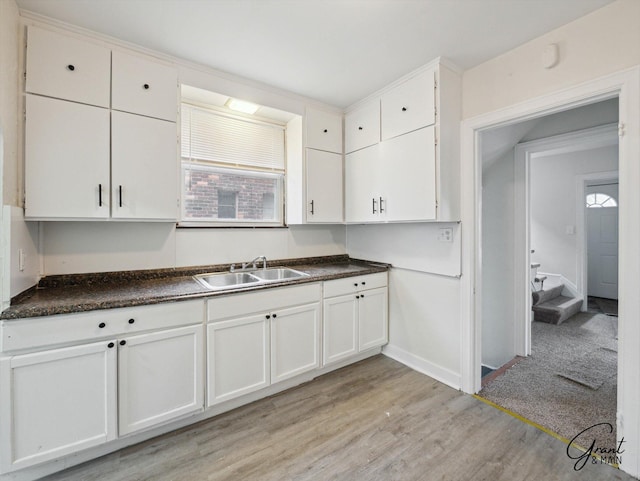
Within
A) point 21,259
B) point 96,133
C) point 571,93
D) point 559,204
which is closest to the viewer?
point 21,259

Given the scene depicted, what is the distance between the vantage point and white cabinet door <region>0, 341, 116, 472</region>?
144cm

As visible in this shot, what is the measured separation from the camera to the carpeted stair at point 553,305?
12.8 ft

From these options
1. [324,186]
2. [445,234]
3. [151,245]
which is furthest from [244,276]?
[445,234]

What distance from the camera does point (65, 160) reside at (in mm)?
1805

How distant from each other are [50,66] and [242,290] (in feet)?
6.00

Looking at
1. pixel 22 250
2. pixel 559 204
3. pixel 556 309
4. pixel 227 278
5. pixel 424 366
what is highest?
pixel 559 204

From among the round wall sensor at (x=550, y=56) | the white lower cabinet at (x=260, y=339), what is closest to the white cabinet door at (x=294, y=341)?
the white lower cabinet at (x=260, y=339)

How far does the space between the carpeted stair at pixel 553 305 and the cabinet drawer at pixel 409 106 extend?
340 centimetres

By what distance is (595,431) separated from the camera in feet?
6.12

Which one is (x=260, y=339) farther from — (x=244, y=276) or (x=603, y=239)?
(x=603, y=239)

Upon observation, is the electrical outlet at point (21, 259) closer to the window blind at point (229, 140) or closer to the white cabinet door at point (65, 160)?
the white cabinet door at point (65, 160)

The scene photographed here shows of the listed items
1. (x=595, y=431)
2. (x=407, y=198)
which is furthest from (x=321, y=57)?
(x=595, y=431)

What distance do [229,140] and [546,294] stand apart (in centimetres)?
483

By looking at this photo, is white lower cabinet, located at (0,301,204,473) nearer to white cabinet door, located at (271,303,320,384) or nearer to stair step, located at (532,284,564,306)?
white cabinet door, located at (271,303,320,384)
